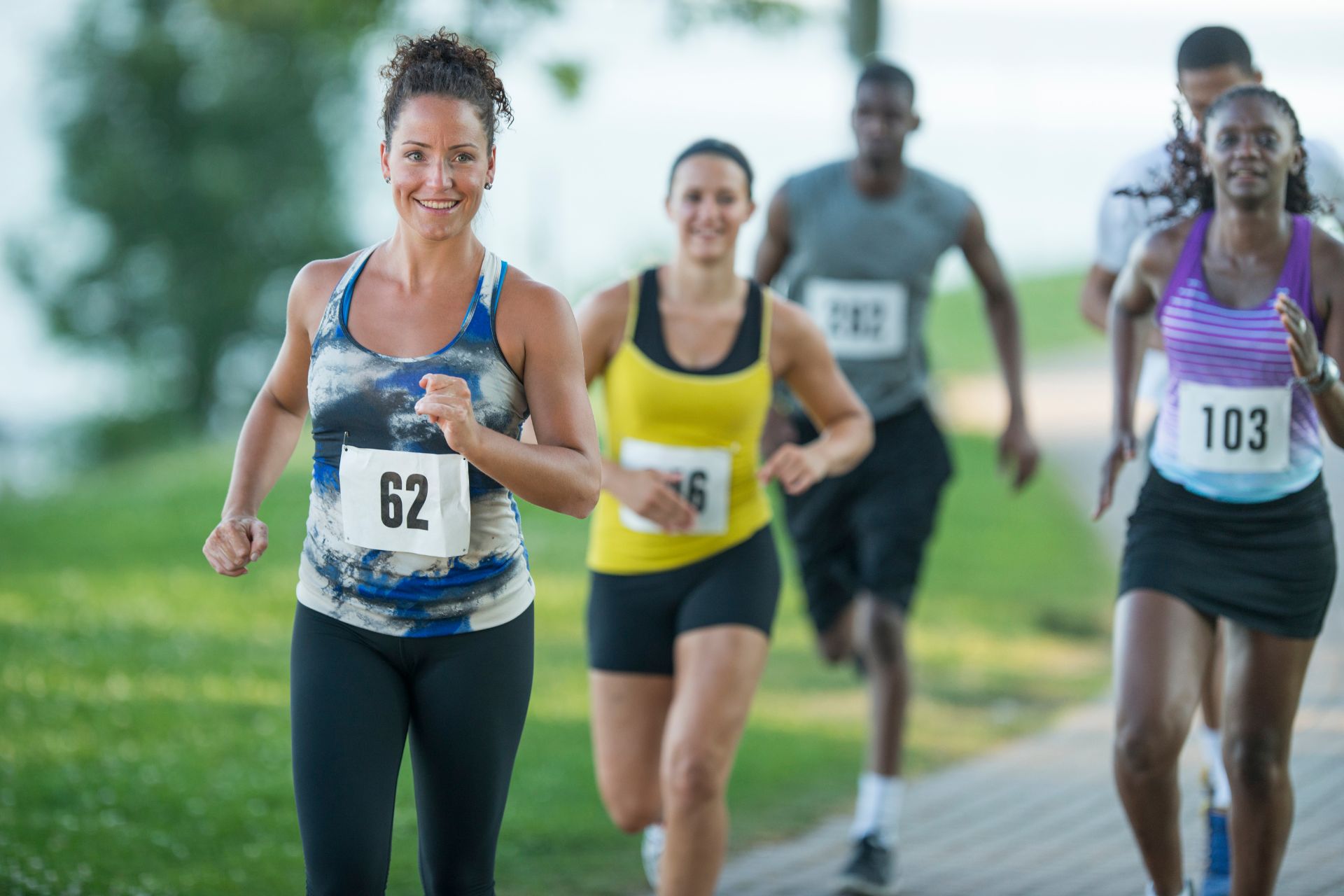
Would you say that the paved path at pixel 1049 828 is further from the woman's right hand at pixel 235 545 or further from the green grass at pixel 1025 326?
the green grass at pixel 1025 326

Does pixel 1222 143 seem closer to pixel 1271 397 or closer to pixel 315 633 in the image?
pixel 1271 397

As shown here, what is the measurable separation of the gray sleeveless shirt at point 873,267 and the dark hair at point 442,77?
3077 mm

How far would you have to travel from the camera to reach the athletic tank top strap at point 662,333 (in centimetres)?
495

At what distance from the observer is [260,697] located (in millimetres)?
7879

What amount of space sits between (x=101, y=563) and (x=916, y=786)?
20.5 feet

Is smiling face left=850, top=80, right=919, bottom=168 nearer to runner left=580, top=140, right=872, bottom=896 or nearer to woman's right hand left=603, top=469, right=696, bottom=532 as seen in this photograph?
runner left=580, top=140, right=872, bottom=896

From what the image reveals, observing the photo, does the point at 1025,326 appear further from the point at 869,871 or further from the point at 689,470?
the point at 689,470

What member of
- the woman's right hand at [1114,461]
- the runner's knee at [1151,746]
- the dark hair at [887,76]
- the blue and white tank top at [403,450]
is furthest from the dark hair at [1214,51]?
the blue and white tank top at [403,450]

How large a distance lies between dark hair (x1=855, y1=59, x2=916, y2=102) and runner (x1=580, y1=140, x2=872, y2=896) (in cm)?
145

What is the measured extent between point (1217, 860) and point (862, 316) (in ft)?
7.81

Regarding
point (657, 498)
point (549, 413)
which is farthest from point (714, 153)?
point (549, 413)

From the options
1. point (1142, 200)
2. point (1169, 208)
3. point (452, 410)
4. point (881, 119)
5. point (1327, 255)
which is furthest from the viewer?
point (881, 119)

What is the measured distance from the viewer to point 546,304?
3.46 metres

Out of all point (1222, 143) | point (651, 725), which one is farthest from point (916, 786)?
point (1222, 143)
